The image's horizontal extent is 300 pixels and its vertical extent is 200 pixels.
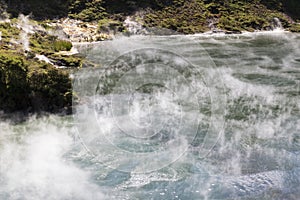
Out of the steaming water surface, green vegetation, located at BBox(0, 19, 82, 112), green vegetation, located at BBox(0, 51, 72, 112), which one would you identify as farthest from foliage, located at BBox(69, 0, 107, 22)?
green vegetation, located at BBox(0, 51, 72, 112)

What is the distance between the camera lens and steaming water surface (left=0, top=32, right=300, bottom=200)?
15441 mm

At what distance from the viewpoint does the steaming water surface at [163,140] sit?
15.4 meters

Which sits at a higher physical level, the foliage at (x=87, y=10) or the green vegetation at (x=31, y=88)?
the foliage at (x=87, y=10)

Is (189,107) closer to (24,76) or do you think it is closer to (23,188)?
(24,76)

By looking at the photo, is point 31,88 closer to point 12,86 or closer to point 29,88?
point 29,88

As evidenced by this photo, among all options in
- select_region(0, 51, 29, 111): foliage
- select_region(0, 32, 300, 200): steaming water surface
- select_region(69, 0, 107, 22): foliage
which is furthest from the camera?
select_region(69, 0, 107, 22): foliage

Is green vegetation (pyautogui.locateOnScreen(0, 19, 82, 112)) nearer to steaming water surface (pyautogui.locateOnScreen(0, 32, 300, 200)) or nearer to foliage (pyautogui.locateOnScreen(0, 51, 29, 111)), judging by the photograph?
foliage (pyautogui.locateOnScreen(0, 51, 29, 111))

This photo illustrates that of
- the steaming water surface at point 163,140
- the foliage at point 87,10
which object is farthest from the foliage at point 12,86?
the foliage at point 87,10

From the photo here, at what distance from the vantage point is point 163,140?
19766mm

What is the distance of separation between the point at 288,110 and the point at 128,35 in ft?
123

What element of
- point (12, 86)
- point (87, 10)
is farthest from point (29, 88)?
point (87, 10)

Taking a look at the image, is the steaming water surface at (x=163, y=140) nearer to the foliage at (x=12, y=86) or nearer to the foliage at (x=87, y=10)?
the foliage at (x=12, y=86)

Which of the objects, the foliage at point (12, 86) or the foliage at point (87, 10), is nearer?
the foliage at point (12, 86)

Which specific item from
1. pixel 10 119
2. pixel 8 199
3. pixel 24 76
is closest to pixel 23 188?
pixel 8 199
